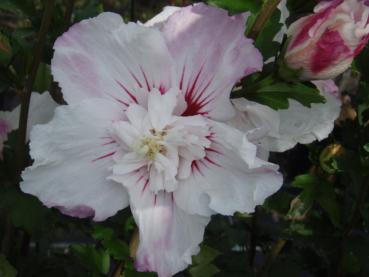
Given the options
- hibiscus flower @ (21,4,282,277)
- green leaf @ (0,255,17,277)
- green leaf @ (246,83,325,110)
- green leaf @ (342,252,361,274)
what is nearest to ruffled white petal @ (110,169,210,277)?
→ hibiscus flower @ (21,4,282,277)

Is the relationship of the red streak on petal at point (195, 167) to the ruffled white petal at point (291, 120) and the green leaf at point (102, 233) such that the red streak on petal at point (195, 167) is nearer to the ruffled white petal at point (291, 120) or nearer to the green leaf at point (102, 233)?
the ruffled white petal at point (291, 120)

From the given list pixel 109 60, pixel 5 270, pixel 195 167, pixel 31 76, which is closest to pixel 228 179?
pixel 195 167

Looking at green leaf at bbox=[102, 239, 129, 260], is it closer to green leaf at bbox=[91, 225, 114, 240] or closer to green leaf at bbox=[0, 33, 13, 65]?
green leaf at bbox=[91, 225, 114, 240]

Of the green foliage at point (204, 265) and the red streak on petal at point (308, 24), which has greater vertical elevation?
the red streak on petal at point (308, 24)

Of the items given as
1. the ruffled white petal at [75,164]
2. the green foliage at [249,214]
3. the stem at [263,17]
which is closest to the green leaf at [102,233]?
the green foliage at [249,214]

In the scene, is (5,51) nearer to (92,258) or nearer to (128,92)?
(128,92)

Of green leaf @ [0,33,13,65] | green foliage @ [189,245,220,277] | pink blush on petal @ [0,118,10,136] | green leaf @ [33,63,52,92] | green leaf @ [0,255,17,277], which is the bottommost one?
green foliage @ [189,245,220,277]
